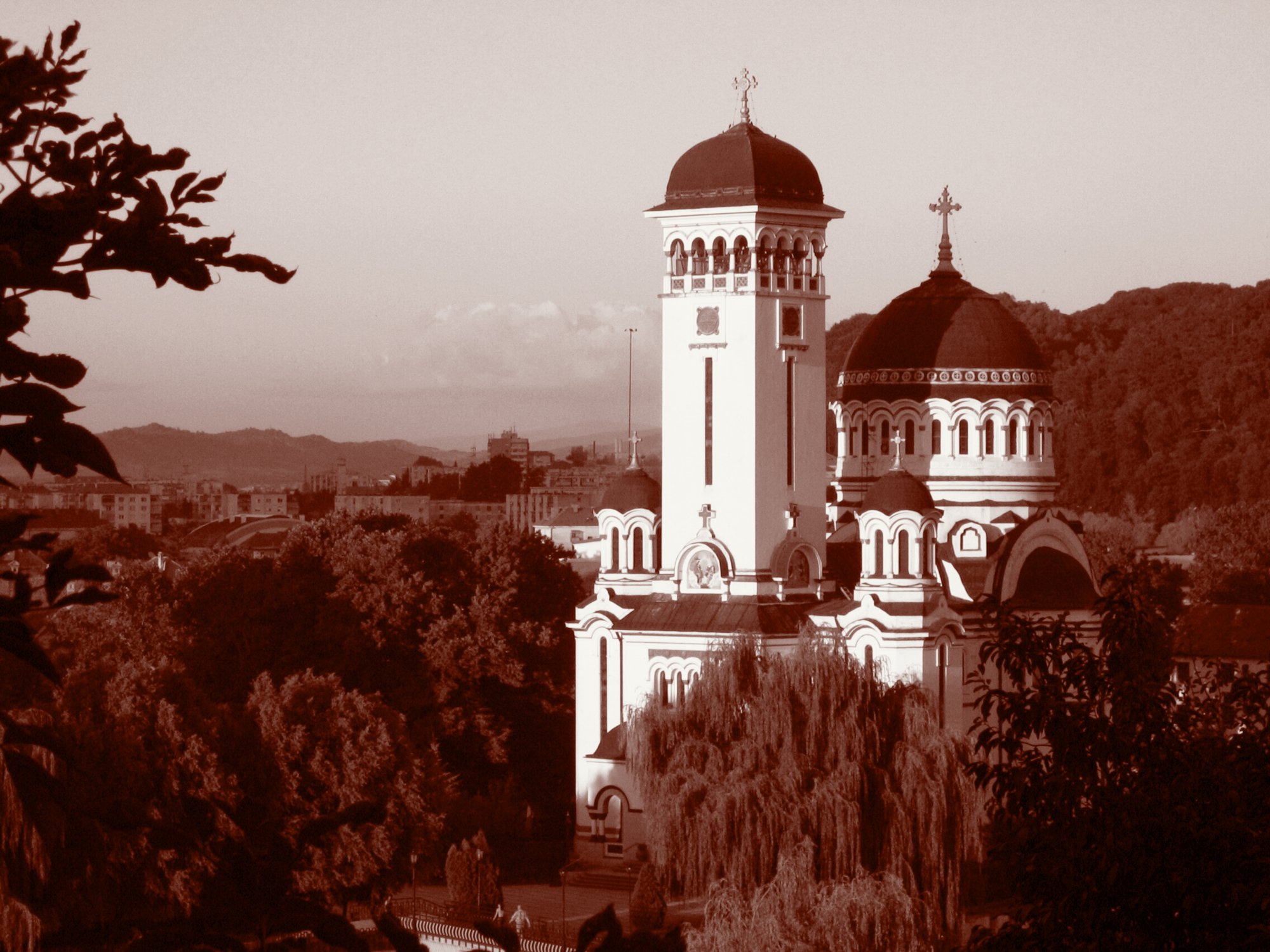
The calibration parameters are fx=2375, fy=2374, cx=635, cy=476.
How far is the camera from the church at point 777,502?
146 feet

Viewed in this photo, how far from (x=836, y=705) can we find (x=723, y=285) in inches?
503

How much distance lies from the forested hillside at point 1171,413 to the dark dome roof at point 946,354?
58173mm

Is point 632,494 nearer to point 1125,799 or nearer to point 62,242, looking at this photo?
point 1125,799

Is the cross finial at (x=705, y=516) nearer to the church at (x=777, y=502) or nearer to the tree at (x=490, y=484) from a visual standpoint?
the church at (x=777, y=502)

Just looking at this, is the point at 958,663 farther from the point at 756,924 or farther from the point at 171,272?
the point at 171,272

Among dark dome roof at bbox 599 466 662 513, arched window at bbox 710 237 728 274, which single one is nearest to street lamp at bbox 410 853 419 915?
dark dome roof at bbox 599 466 662 513

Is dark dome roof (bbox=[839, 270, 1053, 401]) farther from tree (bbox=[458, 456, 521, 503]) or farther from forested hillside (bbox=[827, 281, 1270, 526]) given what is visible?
tree (bbox=[458, 456, 521, 503])

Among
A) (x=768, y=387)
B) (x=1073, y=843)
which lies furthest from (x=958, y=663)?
(x=1073, y=843)

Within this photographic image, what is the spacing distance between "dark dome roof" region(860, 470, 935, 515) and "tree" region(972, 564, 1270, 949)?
28.8 meters

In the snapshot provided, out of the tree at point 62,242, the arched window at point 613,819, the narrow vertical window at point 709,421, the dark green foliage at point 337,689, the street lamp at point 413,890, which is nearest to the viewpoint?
the tree at point 62,242

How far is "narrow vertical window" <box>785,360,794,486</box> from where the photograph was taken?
155 ft

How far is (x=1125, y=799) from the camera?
13.7 m

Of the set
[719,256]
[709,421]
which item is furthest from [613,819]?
[719,256]

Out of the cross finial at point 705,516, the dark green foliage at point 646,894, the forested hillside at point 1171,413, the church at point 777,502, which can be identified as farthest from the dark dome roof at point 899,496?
the forested hillside at point 1171,413
